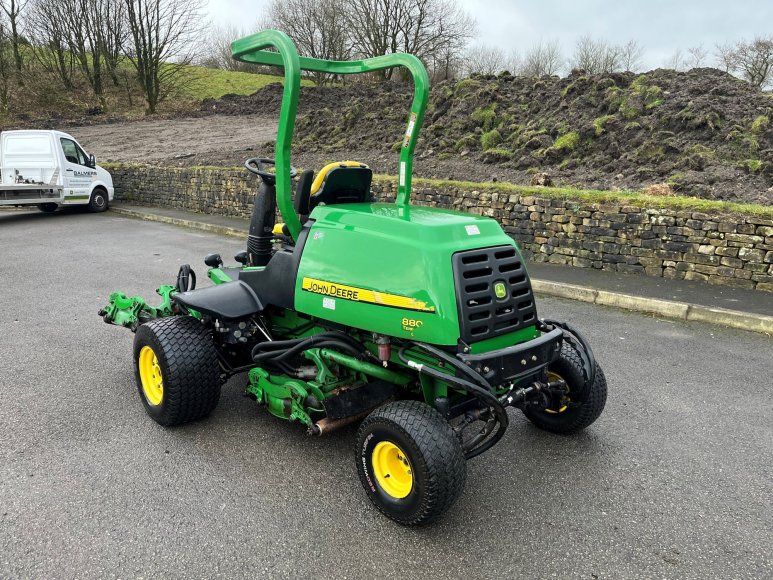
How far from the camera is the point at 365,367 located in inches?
124

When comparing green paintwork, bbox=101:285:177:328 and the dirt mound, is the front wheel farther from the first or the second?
the dirt mound

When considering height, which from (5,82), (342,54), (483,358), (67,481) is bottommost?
(67,481)

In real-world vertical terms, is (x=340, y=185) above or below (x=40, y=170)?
above

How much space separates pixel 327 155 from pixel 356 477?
12839 mm

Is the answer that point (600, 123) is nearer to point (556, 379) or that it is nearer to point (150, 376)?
point (556, 379)

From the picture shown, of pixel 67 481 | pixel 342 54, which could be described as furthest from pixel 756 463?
pixel 342 54

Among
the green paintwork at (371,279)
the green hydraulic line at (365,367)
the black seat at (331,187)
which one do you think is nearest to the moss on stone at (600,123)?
the green paintwork at (371,279)

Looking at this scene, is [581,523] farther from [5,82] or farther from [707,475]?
[5,82]

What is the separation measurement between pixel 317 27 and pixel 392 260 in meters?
37.7

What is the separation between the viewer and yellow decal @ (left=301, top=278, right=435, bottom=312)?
2867 mm

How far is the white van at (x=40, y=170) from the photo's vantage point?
1376cm

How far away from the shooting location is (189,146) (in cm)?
2142

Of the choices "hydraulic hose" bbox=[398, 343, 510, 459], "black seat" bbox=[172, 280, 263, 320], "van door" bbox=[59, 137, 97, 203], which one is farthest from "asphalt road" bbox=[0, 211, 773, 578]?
"van door" bbox=[59, 137, 97, 203]

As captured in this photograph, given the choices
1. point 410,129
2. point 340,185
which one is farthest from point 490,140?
point 340,185
